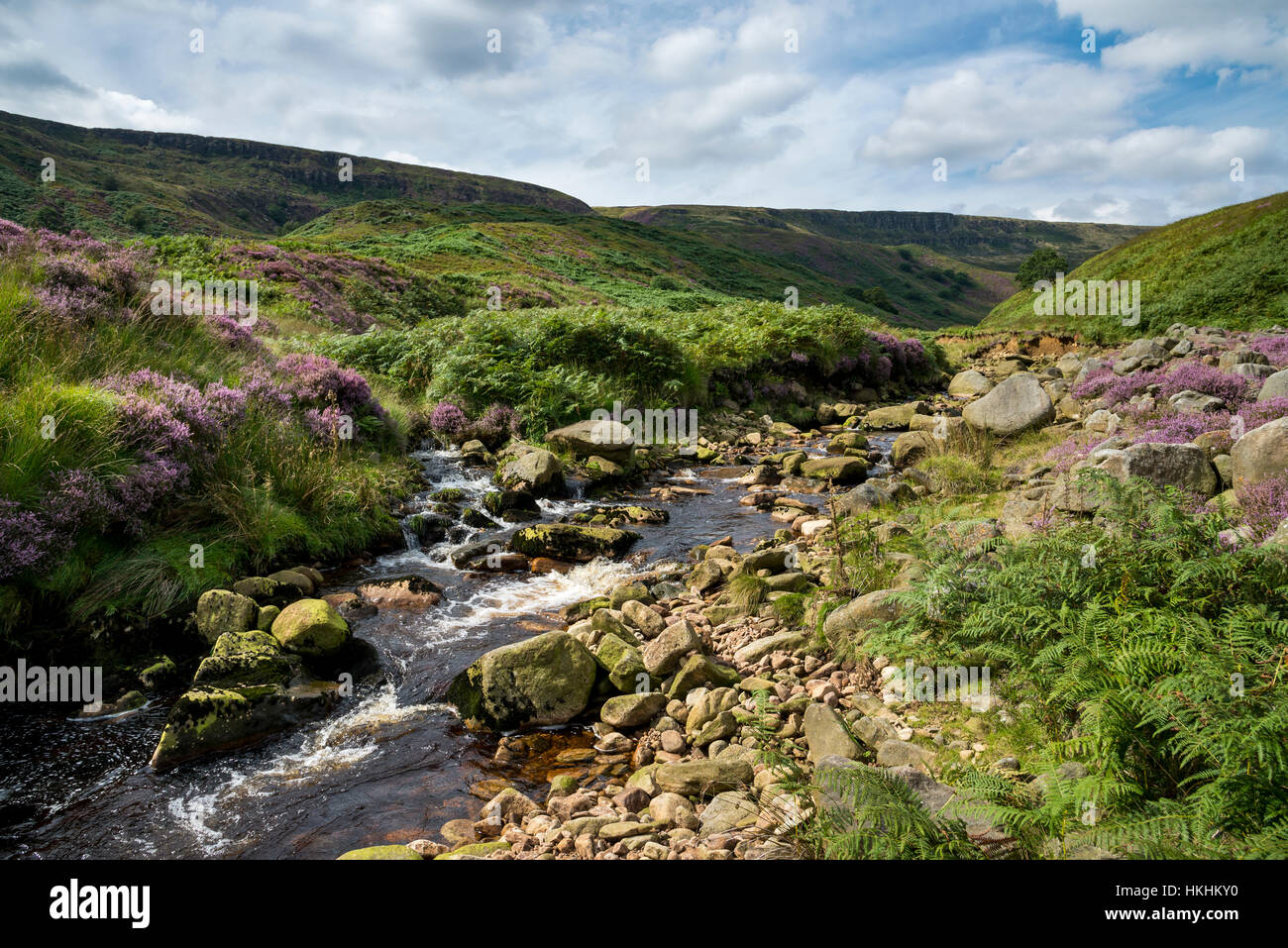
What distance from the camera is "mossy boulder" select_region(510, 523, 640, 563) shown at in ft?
30.9

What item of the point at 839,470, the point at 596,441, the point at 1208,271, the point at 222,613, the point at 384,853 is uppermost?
the point at 1208,271

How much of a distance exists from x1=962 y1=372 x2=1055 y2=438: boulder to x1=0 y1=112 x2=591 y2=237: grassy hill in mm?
48635

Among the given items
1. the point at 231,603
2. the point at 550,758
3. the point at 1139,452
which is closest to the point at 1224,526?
the point at 1139,452

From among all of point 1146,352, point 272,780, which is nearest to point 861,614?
point 272,780

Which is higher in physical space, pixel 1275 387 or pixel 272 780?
pixel 1275 387

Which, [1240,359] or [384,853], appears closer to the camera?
[384,853]

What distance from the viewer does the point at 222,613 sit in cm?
642

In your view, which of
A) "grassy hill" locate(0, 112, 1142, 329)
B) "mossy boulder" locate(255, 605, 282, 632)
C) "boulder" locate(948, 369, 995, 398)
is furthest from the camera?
"grassy hill" locate(0, 112, 1142, 329)

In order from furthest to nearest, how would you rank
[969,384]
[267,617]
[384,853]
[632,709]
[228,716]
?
[969,384]
[267,617]
[632,709]
[228,716]
[384,853]

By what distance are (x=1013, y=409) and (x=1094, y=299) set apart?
94.1 ft

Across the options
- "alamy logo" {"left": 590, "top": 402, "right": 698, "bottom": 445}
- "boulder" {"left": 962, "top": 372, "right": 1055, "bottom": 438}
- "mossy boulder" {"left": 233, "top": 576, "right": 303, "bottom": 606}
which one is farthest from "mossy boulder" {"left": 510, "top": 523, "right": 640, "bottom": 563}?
"boulder" {"left": 962, "top": 372, "right": 1055, "bottom": 438}

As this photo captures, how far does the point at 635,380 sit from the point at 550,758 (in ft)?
42.6

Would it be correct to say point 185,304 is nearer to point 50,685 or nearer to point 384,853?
point 50,685

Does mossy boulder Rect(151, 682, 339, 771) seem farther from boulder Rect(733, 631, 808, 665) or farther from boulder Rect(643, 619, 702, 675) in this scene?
boulder Rect(733, 631, 808, 665)
